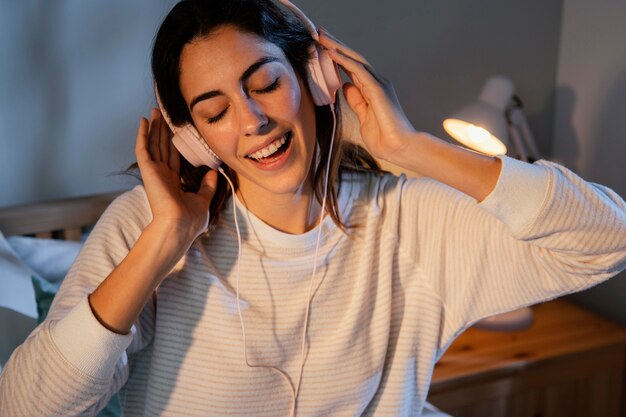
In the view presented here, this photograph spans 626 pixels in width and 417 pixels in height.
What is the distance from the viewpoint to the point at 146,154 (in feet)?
4.02

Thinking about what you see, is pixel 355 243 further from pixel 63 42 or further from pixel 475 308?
pixel 63 42

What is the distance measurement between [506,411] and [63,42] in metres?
1.30

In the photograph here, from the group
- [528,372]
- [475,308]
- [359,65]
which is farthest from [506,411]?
[359,65]

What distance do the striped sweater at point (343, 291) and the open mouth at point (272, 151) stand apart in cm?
14

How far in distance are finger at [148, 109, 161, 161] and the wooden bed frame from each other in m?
0.63

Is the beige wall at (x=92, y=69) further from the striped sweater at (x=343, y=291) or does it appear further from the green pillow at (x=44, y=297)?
the striped sweater at (x=343, y=291)

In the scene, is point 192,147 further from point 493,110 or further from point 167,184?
point 493,110

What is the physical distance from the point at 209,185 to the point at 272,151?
0.47ft

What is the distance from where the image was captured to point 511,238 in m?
1.27

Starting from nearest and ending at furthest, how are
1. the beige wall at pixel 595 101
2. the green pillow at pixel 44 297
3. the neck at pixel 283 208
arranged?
the neck at pixel 283 208 < the green pillow at pixel 44 297 < the beige wall at pixel 595 101

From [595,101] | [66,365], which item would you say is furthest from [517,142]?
[66,365]

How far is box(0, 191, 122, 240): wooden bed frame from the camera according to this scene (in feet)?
5.81

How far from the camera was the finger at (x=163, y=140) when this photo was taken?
126cm

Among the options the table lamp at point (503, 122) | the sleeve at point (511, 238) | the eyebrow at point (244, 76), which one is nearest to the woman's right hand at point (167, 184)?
the eyebrow at point (244, 76)
